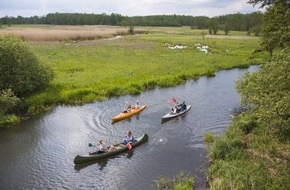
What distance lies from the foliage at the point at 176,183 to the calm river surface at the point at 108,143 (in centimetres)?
58

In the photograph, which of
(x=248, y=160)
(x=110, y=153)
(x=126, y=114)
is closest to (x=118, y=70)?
(x=126, y=114)

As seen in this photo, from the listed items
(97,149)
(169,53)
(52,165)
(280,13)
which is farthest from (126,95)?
(169,53)

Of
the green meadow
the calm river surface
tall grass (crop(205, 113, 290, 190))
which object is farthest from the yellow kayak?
tall grass (crop(205, 113, 290, 190))

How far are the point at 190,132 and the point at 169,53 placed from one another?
47936mm

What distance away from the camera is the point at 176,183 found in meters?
20.8

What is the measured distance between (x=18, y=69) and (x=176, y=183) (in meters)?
24.2

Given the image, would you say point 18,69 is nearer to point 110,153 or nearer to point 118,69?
point 110,153

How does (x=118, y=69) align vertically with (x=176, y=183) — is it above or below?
above

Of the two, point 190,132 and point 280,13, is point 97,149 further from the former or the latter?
point 280,13

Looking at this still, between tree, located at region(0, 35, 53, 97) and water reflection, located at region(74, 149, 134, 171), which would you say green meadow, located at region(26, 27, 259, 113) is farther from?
water reflection, located at region(74, 149, 134, 171)

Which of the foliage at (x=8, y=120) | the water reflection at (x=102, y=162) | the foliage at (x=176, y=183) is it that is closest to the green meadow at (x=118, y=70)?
the foliage at (x=8, y=120)

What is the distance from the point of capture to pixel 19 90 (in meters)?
36.9

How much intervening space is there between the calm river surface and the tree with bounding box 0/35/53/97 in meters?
4.53

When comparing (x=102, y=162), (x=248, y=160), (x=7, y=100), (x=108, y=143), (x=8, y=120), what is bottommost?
(x=102, y=162)
